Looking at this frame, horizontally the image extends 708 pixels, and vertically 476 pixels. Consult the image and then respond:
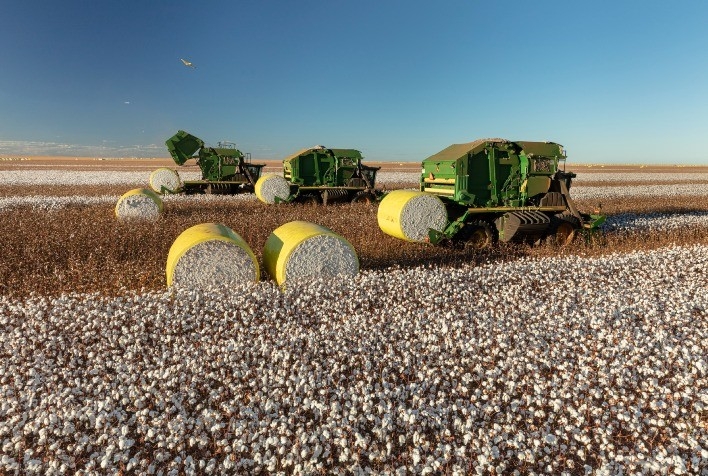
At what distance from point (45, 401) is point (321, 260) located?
4.51 meters

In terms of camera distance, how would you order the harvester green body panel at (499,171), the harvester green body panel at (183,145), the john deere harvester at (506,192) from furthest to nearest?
the harvester green body panel at (183,145) → the harvester green body panel at (499,171) → the john deere harvester at (506,192)

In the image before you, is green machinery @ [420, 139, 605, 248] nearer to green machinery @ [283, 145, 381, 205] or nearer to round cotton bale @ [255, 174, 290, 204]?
green machinery @ [283, 145, 381, 205]

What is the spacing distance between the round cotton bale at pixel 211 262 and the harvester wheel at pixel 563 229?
8.73 metres

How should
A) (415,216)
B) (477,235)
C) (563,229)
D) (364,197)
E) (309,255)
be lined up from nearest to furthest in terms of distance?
(309,255) < (415,216) < (477,235) < (563,229) < (364,197)

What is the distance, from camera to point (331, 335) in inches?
232

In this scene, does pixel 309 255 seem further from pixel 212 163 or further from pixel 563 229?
pixel 212 163

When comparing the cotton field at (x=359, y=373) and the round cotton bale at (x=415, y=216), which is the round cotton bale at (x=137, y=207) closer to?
the cotton field at (x=359, y=373)

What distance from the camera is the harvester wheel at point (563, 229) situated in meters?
12.5

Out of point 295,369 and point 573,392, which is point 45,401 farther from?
point 573,392

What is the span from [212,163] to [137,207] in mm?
9706

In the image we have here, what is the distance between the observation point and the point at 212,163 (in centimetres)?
2458

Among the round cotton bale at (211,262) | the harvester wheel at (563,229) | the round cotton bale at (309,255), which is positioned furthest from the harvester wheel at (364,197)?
the round cotton bale at (211,262)

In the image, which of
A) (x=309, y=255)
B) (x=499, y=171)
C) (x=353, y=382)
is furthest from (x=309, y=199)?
(x=353, y=382)

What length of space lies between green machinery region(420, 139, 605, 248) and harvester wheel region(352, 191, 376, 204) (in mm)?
8633
